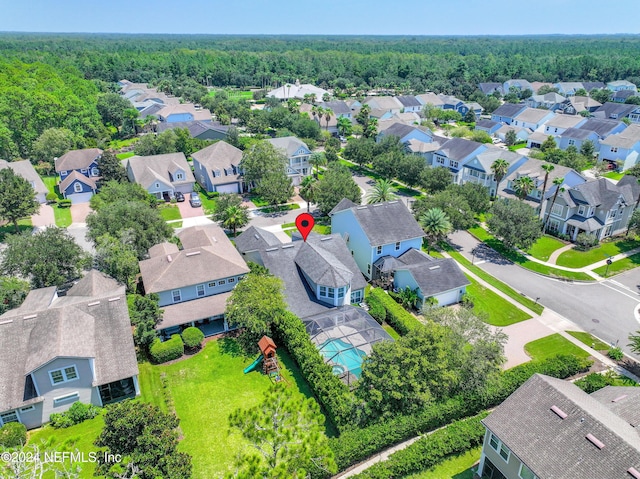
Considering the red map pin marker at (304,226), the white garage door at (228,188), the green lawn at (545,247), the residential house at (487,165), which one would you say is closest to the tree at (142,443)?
the red map pin marker at (304,226)

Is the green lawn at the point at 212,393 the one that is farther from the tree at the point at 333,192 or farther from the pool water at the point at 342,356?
the tree at the point at 333,192

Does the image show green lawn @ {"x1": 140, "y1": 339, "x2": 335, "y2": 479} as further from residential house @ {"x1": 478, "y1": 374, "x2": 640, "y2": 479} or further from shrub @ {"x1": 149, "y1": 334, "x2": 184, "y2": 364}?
residential house @ {"x1": 478, "y1": 374, "x2": 640, "y2": 479}

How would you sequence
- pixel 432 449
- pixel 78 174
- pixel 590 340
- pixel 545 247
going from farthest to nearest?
pixel 78 174
pixel 545 247
pixel 590 340
pixel 432 449

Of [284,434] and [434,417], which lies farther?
[434,417]

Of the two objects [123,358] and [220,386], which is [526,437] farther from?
[123,358]

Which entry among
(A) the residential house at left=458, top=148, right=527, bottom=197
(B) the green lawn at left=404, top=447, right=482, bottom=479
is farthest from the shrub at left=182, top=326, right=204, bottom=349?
(A) the residential house at left=458, top=148, right=527, bottom=197

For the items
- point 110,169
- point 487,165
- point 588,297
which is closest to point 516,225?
point 588,297

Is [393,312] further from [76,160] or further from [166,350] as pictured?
[76,160]
